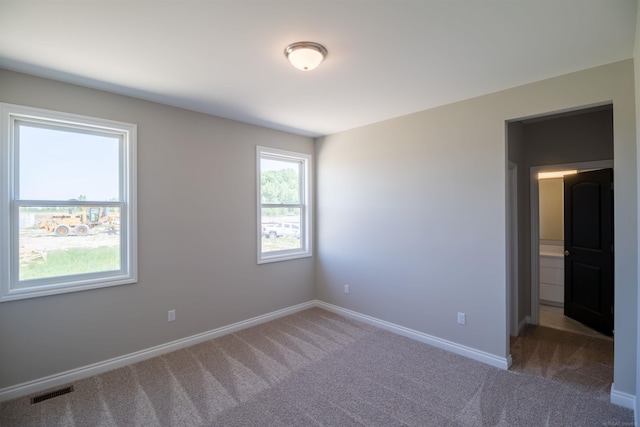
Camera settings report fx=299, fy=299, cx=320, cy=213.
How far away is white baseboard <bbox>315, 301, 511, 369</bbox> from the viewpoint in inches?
114

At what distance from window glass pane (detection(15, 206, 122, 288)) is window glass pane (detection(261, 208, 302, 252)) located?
177 centimetres

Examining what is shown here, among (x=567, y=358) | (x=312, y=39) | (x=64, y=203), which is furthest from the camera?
(x=567, y=358)

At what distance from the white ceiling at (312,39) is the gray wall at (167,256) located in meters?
0.27

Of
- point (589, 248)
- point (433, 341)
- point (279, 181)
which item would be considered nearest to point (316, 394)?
point (433, 341)

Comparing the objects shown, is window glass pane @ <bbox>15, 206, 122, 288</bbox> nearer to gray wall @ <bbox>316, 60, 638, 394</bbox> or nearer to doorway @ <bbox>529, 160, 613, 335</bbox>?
gray wall @ <bbox>316, 60, 638, 394</bbox>

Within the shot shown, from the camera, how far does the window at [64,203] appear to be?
2.44 meters

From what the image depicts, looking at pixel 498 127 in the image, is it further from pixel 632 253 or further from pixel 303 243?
pixel 303 243

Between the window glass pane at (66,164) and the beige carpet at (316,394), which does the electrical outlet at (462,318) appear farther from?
the window glass pane at (66,164)

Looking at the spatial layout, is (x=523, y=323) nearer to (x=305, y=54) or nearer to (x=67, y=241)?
(x=305, y=54)

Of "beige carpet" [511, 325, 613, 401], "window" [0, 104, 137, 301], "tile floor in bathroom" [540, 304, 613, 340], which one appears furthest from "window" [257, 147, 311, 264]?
"tile floor in bathroom" [540, 304, 613, 340]

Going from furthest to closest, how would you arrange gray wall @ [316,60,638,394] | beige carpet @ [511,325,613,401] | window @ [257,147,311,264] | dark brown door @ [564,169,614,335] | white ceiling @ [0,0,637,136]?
1. window @ [257,147,311,264]
2. dark brown door @ [564,169,614,335]
3. beige carpet @ [511,325,613,401]
4. gray wall @ [316,60,638,394]
5. white ceiling @ [0,0,637,136]

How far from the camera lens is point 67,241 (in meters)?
2.71

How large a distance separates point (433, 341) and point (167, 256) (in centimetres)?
309

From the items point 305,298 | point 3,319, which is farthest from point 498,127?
point 3,319
